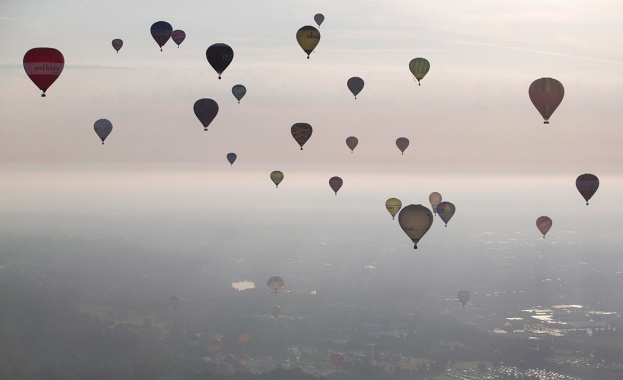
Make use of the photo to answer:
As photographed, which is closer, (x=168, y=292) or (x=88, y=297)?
(x=88, y=297)

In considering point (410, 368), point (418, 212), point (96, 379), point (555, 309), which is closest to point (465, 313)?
point (555, 309)

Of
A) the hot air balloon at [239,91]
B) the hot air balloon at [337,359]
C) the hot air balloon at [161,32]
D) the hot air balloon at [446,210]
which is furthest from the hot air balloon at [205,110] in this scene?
the hot air balloon at [337,359]

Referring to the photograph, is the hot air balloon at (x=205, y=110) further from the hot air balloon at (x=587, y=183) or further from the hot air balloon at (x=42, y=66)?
the hot air balloon at (x=587, y=183)

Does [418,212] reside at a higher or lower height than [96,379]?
higher

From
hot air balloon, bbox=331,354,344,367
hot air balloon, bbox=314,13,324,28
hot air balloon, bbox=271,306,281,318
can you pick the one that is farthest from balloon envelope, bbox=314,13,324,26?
hot air balloon, bbox=271,306,281,318

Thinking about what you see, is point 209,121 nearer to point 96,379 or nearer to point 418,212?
point 418,212

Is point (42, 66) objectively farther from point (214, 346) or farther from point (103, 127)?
point (214, 346)
